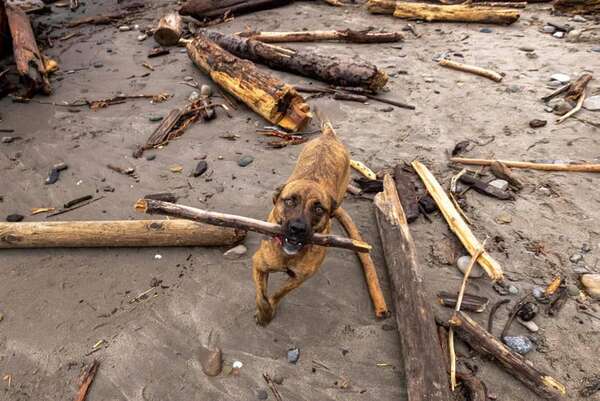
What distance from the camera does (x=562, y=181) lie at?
17.4ft

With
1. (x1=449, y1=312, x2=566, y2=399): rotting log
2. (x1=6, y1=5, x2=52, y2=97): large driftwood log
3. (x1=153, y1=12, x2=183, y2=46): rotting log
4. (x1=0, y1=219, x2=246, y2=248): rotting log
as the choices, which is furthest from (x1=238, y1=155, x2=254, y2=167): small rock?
(x1=153, y1=12, x2=183, y2=46): rotting log

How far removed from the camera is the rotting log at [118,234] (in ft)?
14.7

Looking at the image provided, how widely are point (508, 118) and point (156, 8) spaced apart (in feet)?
40.8

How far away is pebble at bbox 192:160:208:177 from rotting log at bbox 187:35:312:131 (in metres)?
1.60

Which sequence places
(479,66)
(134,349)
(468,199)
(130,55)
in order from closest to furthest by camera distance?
(134,349) < (468,199) < (479,66) < (130,55)

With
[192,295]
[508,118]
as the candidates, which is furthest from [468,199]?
[192,295]

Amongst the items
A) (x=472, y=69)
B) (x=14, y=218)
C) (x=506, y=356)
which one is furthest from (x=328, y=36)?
(x=506, y=356)

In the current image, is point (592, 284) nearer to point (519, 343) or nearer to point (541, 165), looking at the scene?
point (519, 343)

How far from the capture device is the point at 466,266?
4.23 meters

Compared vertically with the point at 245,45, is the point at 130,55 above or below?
below

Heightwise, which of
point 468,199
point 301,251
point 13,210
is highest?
point 301,251

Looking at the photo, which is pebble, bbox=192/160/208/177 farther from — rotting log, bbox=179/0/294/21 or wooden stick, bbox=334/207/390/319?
rotting log, bbox=179/0/294/21

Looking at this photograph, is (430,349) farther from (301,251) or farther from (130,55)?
(130,55)

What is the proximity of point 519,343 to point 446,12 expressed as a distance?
1059 centimetres
